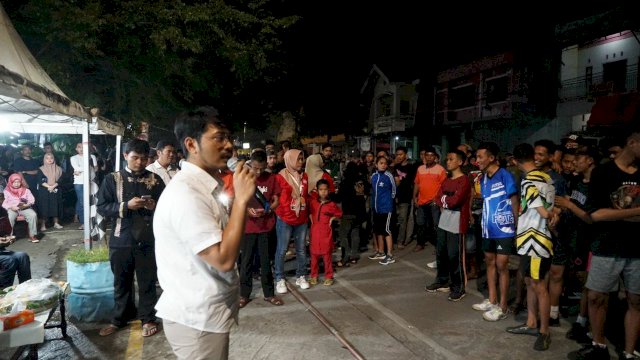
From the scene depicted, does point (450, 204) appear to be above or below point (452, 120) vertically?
below

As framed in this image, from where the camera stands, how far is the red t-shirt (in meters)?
5.55

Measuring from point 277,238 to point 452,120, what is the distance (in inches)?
962

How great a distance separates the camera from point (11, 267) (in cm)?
480

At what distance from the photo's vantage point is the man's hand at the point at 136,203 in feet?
14.5

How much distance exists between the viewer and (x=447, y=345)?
434cm

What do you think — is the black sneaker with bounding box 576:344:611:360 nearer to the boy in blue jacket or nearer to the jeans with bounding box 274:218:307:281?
the jeans with bounding box 274:218:307:281

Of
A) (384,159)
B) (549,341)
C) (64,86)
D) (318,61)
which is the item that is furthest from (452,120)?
(549,341)

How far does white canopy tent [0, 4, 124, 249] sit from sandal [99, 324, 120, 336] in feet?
5.60

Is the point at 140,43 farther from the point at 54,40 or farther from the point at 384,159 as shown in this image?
the point at 384,159

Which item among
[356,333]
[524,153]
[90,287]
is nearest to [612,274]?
[524,153]

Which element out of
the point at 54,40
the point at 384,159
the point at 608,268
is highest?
the point at 54,40

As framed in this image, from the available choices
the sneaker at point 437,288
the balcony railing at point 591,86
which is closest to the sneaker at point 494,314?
the sneaker at point 437,288

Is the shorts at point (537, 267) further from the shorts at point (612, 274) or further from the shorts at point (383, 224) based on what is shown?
the shorts at point (383, 224)

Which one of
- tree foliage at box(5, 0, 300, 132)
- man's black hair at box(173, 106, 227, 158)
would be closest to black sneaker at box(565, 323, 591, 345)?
man's black hair at box(173, 106, 227, 158)
